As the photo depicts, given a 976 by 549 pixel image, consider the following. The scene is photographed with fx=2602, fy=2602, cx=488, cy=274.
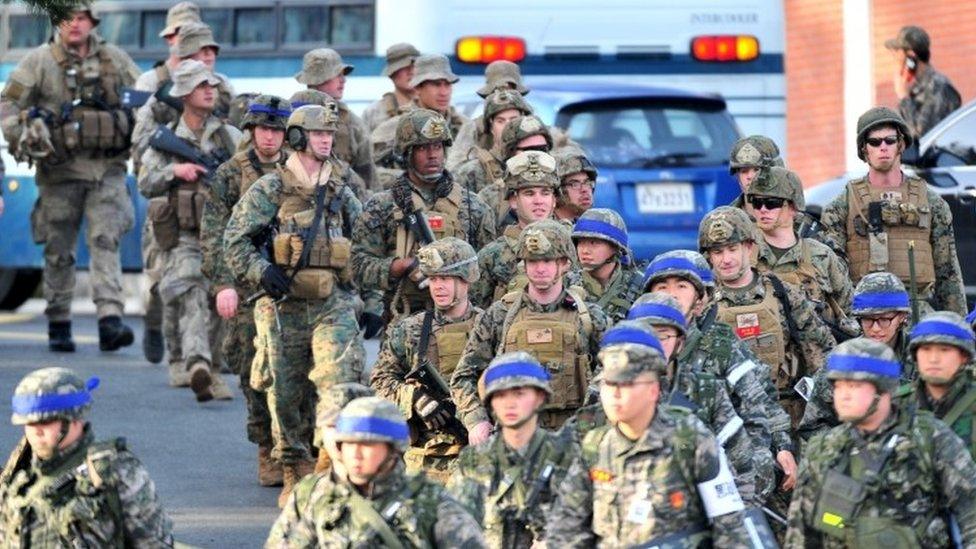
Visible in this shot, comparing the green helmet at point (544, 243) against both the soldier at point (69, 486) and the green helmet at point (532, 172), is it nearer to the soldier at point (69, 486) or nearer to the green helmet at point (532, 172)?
the green helmet at point (532, 172)

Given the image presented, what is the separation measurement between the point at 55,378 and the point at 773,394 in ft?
10.1

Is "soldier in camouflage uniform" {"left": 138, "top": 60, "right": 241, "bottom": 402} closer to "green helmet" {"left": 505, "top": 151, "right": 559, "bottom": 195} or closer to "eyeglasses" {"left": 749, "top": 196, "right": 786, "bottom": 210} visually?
"green helmet" {"left": 505, "top": 151, "right": 559, "bottom": 195}

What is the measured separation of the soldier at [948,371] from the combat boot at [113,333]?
8.93 m

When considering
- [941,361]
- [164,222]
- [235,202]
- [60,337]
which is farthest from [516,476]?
[60,337]

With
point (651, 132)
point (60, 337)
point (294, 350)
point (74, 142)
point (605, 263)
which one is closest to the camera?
point (605, 263)

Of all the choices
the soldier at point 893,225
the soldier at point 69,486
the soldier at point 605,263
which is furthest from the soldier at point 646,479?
the soldier at point 893,225

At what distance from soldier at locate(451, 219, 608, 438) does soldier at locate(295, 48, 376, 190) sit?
3.81m

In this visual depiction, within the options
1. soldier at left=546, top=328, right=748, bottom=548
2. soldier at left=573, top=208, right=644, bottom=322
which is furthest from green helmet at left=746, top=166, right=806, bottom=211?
soldier at left=546, top=328, right=748, bottom=548

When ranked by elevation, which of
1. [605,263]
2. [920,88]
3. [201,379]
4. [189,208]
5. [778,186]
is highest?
[920,88]

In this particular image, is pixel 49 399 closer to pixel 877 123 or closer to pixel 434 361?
pixel 434 361

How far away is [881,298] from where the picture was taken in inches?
432

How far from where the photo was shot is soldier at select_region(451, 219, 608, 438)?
10.6 meters

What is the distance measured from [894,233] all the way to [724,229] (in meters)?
2.24

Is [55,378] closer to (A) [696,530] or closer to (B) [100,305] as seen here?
(A) [696,530]
